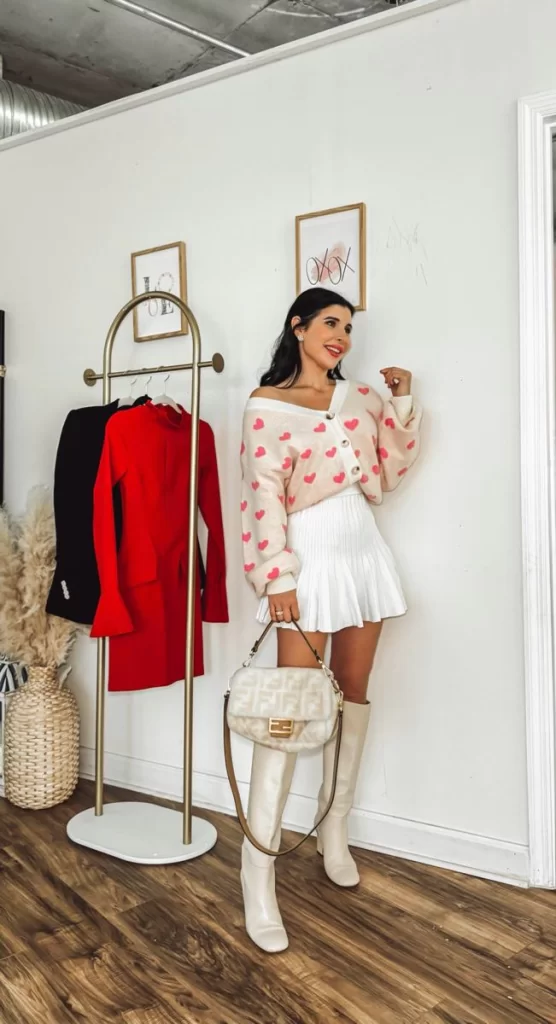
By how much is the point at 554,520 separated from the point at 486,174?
3.17 feet

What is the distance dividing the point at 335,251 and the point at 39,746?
1.87 metres

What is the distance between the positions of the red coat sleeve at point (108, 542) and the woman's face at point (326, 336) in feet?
2.34

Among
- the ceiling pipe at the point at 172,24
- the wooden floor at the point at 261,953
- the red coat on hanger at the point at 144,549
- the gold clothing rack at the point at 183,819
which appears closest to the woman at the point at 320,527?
the wooden floor at the point at 261,953

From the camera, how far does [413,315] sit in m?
2.44

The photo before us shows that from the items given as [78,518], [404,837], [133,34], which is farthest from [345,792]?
[133,34]

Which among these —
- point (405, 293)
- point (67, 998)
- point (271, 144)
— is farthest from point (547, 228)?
point (67, 998)

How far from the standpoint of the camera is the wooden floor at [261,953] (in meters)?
1.70

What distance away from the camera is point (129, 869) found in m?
A: 2.34

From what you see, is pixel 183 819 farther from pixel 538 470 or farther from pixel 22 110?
pixel 22 110

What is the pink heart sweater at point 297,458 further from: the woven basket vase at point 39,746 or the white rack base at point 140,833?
the woven basket vase at point 39,746

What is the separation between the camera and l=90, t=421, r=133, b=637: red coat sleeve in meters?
2.50

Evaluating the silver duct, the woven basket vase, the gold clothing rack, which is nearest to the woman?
the gold clothing rack

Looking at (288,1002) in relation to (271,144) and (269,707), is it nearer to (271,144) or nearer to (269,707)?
(269,707)

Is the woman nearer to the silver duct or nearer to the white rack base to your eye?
the white rack base
